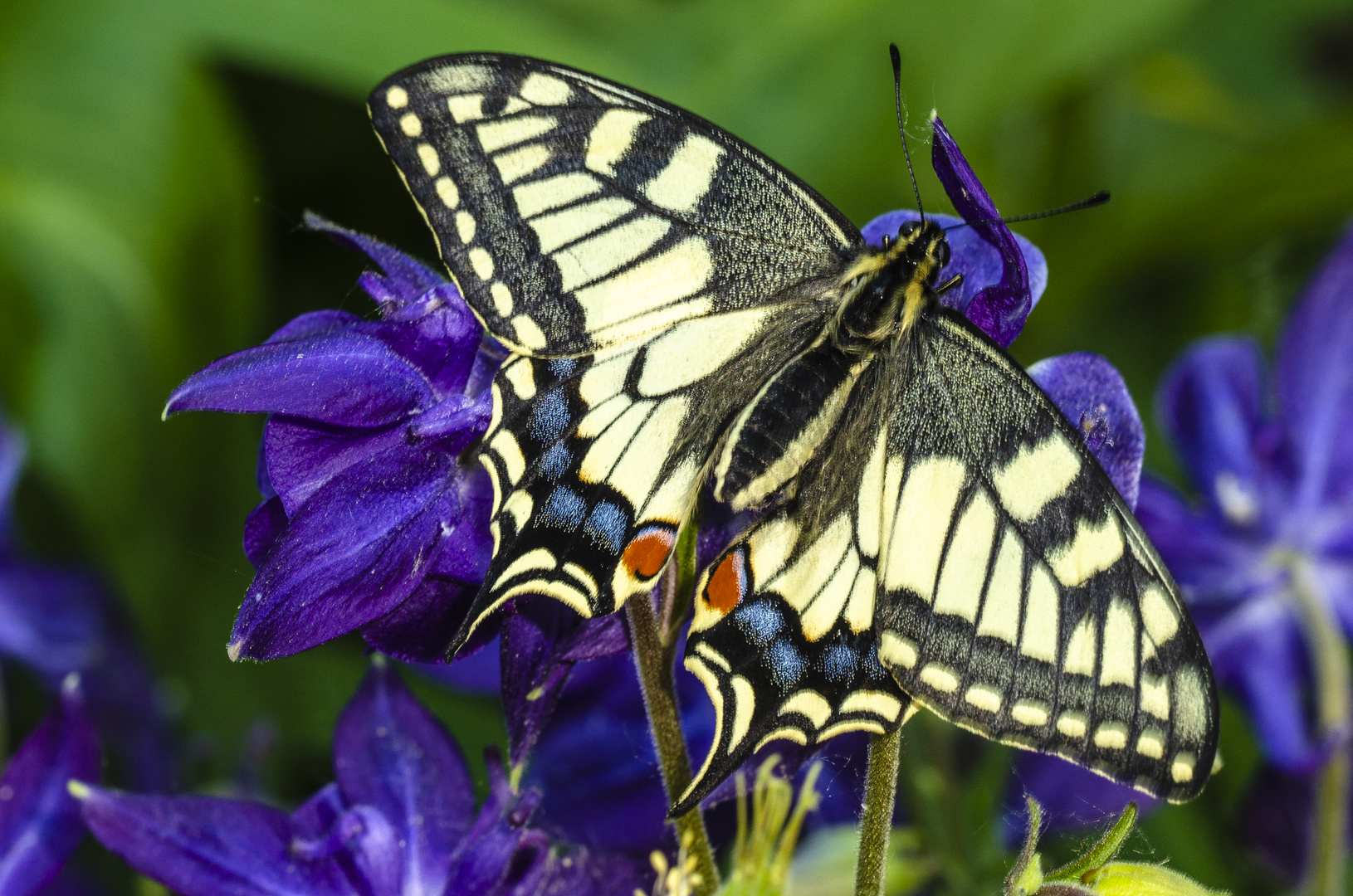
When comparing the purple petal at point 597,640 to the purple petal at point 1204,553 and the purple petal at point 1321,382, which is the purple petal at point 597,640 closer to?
the purple petal at point 1204,553

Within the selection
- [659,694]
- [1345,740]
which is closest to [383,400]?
[659,694]

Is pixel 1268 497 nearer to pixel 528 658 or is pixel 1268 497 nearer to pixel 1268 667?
pixel 1268 667

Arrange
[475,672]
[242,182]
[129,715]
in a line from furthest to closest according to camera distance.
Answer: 1. [242,182]
2. [129,715]
3. [475,672]

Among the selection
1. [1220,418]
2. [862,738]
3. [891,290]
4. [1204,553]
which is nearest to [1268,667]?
[1204,553]

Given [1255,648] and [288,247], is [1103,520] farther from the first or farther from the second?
[288,247]

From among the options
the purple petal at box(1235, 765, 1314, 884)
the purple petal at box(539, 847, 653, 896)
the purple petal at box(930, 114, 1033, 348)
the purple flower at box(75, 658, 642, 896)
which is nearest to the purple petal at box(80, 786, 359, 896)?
the purple flower at box(75, 658, 642, 896)

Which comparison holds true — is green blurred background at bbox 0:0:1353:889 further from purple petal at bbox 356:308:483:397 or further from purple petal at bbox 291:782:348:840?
purple petal at bbox 356:308:483:397

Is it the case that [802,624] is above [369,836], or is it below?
above
